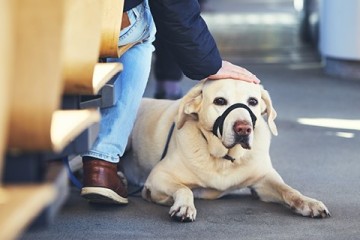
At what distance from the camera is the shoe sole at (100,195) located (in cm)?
368

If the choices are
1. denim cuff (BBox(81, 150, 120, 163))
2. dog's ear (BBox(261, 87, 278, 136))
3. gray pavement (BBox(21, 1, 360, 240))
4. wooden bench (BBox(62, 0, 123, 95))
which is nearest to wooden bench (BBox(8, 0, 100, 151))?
wooden bench (BBox(62, 0, 123, 95))

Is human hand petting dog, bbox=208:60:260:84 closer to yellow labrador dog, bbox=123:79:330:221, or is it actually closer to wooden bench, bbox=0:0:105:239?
yellow labrador dog, bbox=123:79:330:221

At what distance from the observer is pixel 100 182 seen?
Result: 12.2 feet

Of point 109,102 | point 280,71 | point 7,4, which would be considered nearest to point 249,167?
point 109,102

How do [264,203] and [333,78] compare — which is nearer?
[264,203]

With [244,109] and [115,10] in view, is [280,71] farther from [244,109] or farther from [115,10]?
[115,10]

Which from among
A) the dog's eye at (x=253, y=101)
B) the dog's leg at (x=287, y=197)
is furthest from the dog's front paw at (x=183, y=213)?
the dog's eye at (x=253, y=101)

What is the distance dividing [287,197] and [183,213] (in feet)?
1.46

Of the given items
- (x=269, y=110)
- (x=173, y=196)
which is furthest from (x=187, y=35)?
(x=173, y=196)

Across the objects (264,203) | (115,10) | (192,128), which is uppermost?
(115,10)

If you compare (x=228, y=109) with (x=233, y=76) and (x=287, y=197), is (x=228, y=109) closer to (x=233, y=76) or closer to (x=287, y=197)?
(x=233, y=76)

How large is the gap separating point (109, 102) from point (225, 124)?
67 cm

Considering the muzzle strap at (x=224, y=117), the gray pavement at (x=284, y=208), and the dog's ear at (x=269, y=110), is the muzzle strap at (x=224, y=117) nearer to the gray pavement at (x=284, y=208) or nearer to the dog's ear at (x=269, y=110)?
the dog's ear at (x=269, y=110)

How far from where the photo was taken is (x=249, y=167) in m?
3.90
